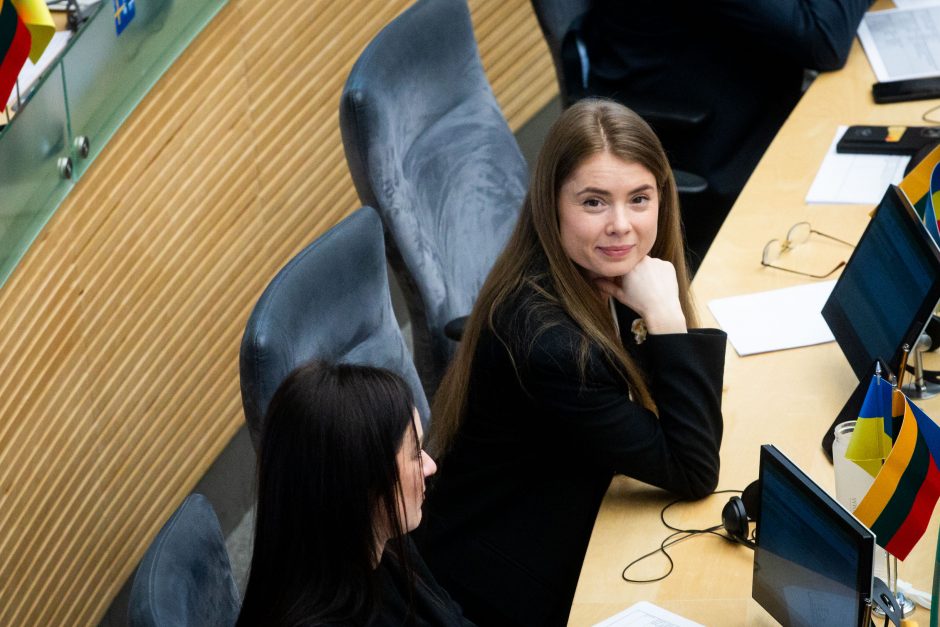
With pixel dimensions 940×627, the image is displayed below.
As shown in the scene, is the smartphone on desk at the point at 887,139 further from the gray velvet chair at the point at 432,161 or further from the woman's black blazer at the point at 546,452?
the woman's black blazer at the point at 546,452

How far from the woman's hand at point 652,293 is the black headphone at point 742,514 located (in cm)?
31

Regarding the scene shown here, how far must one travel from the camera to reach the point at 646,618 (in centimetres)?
192

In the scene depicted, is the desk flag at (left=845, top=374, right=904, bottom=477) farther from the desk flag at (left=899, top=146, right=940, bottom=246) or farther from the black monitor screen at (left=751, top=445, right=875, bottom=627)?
the desk flag at (left=899, top=146, right=940, bottom=246)

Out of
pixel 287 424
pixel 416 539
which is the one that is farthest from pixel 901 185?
pixel 287 424

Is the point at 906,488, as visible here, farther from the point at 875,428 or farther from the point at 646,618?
the point at 646,618

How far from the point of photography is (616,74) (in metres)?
3.50

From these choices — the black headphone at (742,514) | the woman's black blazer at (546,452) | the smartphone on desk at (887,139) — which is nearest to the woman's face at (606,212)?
the woman's black blazer at (546,452)

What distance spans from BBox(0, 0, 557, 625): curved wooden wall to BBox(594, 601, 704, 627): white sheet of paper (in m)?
1.21

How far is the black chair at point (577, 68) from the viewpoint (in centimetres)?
339

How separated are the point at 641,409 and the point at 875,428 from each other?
1.32 ft

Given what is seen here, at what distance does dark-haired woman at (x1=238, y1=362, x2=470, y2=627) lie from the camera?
1616 millimetres

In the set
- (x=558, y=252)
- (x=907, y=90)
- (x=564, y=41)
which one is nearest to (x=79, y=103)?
(x=558, y=252)

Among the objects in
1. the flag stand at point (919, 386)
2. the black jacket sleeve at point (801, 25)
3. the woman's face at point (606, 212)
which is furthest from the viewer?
the black jacket sleeve at point (801, 25)

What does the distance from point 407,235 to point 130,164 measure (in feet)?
2.04
